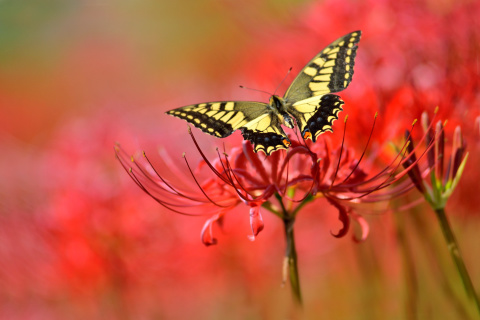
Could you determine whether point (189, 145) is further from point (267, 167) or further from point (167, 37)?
point (167, 37)

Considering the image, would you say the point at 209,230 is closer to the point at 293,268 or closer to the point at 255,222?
the point at 255,222

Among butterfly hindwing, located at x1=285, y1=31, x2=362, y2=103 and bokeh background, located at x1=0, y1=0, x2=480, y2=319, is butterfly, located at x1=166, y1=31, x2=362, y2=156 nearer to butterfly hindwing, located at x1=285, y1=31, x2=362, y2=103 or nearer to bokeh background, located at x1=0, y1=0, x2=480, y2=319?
butterfly hindwing, located at x1=285, y1=31, x2=362, y2=103

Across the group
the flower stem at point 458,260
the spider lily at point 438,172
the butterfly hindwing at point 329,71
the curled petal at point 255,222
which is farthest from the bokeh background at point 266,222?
the curled petal at point 255,222

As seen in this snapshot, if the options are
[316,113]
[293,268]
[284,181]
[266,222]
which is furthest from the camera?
[266,222]

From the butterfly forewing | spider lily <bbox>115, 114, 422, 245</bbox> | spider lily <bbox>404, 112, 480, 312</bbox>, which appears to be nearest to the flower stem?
spider lily <bbox>404, 112, 480, 312</bbox>

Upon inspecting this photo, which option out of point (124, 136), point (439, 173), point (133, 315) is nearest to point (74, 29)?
point (124, 136)

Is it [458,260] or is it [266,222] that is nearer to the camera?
[458,260]

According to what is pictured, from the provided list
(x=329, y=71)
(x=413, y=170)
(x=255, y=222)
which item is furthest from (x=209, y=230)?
(x=329, y=71)

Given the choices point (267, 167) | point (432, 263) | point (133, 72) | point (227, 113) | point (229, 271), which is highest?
point (133, 72)
